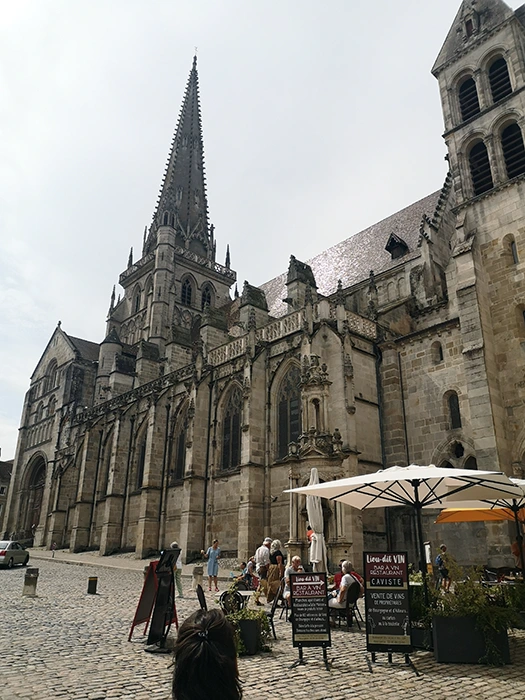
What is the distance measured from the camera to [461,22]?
24922 mm

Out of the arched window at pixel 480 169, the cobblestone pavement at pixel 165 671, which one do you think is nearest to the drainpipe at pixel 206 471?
the arched window at pixel 480 169

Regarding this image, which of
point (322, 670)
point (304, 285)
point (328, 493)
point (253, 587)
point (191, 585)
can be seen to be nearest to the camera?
point (322, 670)

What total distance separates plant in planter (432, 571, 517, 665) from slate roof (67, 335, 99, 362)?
152 feet

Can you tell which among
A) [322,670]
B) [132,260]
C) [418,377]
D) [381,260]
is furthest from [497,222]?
[132,260]

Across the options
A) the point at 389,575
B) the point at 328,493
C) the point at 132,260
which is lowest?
the point at 389,575

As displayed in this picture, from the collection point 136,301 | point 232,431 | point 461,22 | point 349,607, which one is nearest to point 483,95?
point 461,22

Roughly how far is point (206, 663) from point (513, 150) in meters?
23.8

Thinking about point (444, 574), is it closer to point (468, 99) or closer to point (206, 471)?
point (206, 471)

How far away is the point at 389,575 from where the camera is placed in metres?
6.80

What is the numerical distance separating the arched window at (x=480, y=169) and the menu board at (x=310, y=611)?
19.1 metres

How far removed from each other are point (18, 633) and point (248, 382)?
15.8 meters

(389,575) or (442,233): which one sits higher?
(442,233)

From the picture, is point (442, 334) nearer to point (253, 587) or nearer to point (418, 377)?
point (418, 377)

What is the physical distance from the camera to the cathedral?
60.7 feet
